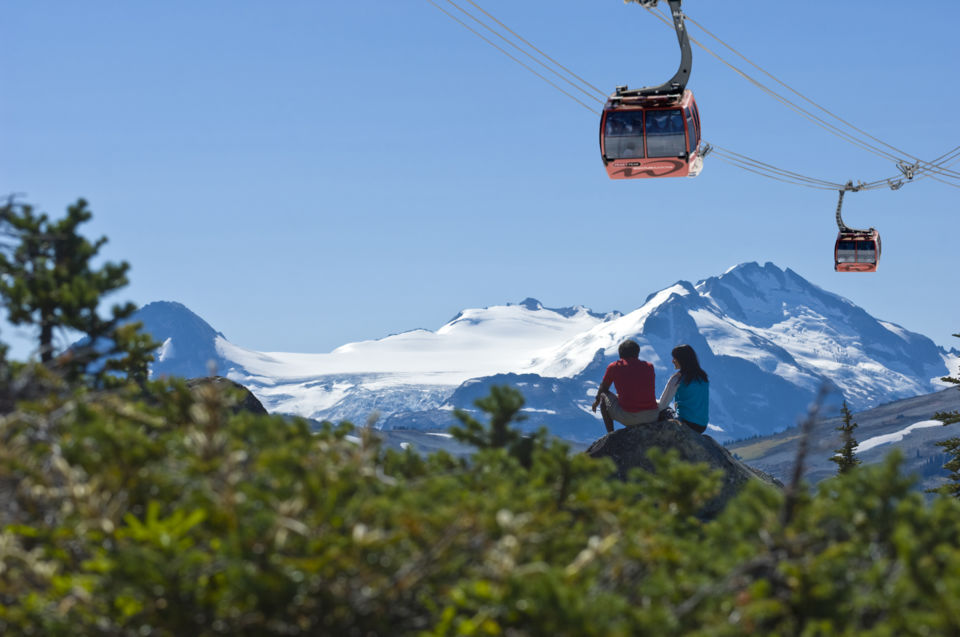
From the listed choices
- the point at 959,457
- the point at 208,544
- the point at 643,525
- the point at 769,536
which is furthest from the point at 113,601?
the point at 959,457

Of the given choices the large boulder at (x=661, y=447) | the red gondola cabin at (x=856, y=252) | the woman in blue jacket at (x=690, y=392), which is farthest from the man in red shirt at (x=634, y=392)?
the red gondola cabin at (x=856, y=252)

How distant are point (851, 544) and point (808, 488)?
1.09 meters

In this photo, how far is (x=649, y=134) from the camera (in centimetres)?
3262

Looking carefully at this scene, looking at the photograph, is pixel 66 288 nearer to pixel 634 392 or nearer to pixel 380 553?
pixel 380 553

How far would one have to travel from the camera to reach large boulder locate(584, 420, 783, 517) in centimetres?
1839

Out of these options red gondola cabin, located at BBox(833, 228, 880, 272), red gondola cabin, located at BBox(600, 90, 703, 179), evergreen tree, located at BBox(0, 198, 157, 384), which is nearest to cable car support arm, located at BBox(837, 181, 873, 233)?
red gondola cabin, located at BBox(833, 228, 880, 272)

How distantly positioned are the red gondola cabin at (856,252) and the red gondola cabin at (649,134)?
23.6 meters

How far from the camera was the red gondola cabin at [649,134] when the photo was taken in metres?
32.6

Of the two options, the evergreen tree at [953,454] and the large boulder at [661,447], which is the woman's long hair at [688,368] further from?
the evergreen tree at [953,454]

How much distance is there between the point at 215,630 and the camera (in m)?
5.12

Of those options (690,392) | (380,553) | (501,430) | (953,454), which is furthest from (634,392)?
(953,454)

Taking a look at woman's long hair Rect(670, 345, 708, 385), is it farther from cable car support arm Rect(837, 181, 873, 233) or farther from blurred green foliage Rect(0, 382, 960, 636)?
cable car support arm Rect(837, 181, 873, 233)

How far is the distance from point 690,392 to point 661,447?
2246mm

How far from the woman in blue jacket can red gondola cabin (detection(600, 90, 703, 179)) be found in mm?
13656
